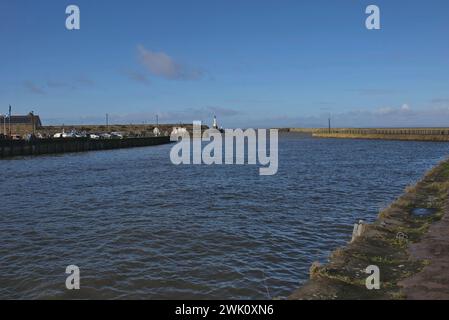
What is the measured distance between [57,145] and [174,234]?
70168mm

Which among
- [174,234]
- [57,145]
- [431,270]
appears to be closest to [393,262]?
[431,270]

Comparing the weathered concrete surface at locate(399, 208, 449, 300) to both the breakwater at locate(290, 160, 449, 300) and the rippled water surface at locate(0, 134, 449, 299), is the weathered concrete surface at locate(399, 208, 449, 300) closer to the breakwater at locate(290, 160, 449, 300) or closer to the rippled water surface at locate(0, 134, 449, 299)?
the breakwater at locate(290, 160, 449, 300)

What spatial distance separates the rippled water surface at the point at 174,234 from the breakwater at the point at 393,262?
5.59 ft

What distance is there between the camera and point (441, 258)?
11.7 m

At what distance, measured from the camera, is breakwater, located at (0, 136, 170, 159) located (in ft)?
225

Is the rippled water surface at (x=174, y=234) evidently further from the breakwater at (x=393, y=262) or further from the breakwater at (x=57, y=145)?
the breakwater at (x=57, y=145)

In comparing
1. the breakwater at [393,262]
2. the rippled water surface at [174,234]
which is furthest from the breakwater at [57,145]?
the breakwater at [393,262]

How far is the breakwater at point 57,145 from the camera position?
225 ft

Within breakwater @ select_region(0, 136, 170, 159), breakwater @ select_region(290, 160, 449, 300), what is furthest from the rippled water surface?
breakwater @ select_region(0, 136, 170, 159)

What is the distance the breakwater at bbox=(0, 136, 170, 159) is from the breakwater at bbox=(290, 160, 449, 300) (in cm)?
6589

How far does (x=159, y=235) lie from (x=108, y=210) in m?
7.09
